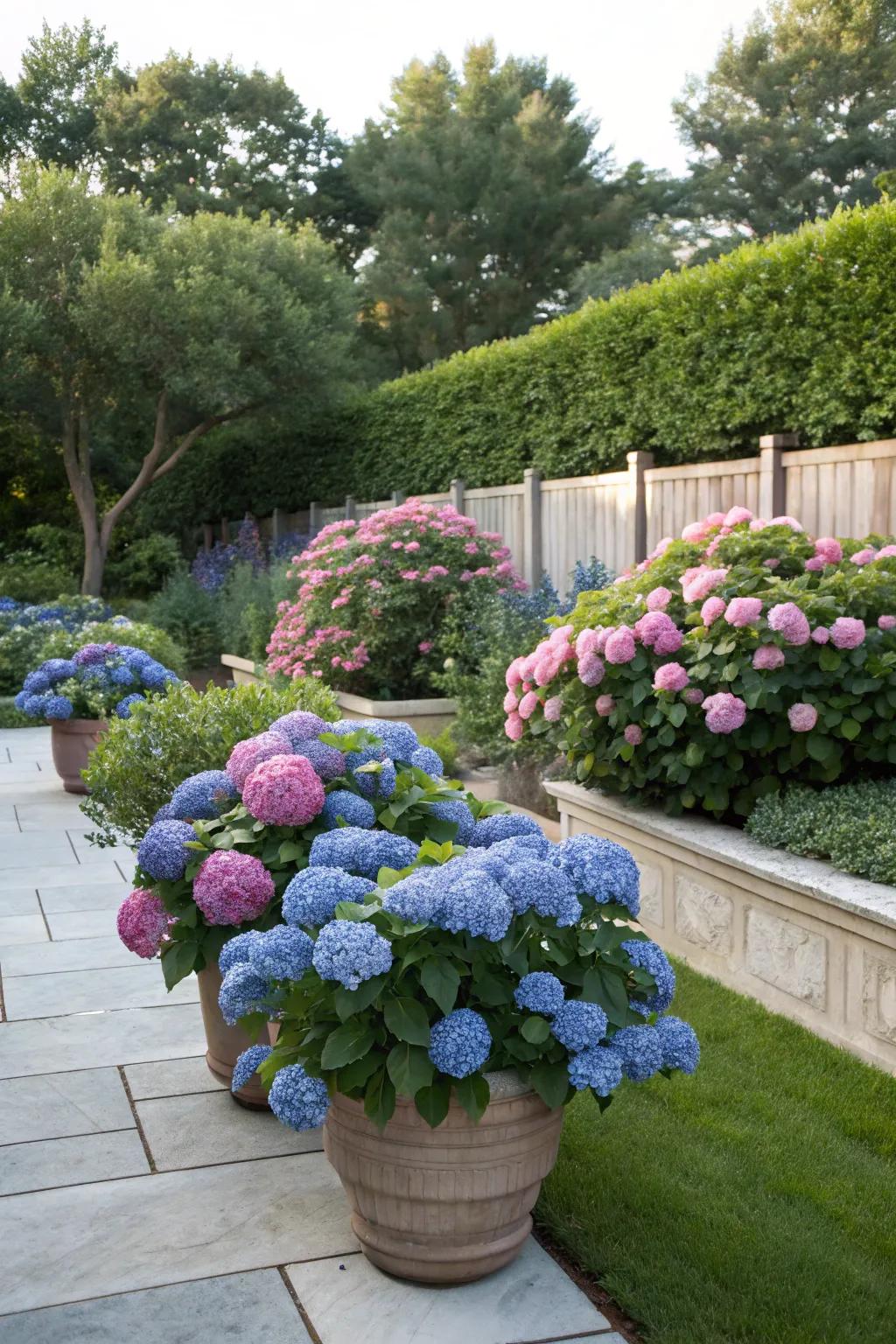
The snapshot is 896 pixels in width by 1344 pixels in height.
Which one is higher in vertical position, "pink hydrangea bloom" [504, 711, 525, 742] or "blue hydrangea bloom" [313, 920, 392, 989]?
"blue hydrangea bloom" [313, 920, 392, 989]

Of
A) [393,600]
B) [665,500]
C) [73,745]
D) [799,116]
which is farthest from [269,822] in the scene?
[799,116]

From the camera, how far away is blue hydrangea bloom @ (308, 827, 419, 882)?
8.38 feet

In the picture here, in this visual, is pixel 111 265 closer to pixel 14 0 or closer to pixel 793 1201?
pixel 14 0

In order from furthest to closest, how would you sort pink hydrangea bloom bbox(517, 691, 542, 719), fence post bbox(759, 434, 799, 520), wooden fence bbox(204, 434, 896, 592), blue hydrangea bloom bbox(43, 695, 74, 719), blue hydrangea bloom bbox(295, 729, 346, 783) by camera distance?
blue hydrangea bloom bbox(43, 695, 74, 719) < fence post bbox(759, 434, 799, 520) < wooden fence bbox(204, 434, 896, 592) < pink hydrangea bloom bbox(517, 691, 542, 719) < blue hydrangea bloom bbox(295, 729, 346, 783)

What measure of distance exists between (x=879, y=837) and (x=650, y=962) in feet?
5.55

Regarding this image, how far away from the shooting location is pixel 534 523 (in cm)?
944

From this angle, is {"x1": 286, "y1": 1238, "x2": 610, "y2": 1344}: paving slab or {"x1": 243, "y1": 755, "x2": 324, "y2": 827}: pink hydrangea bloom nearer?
{"x1": 286, "y1": 1238, "x2": 610, "y2": 1344}: paving slab

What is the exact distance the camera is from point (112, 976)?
14.0 ft

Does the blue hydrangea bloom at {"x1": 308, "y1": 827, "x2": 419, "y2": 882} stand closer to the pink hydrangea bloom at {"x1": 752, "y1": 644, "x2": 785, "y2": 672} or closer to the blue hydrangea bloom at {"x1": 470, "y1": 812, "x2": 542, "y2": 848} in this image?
the blue hydrangea bloom at {"x1": 470, "y1": 812, "x2": 542, "y2": 848}

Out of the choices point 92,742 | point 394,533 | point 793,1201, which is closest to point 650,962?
point 793,1201

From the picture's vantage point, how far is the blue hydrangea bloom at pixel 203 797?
3109mm

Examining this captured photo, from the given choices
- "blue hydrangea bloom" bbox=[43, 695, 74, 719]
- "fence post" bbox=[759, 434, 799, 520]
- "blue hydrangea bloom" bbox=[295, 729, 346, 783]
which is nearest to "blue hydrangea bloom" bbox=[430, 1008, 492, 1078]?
"blue hydrangea bloom" bbox=[295, 729, 346, 783]

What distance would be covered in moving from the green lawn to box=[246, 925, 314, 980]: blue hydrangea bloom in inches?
35.5

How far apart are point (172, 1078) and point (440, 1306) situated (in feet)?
4.39
